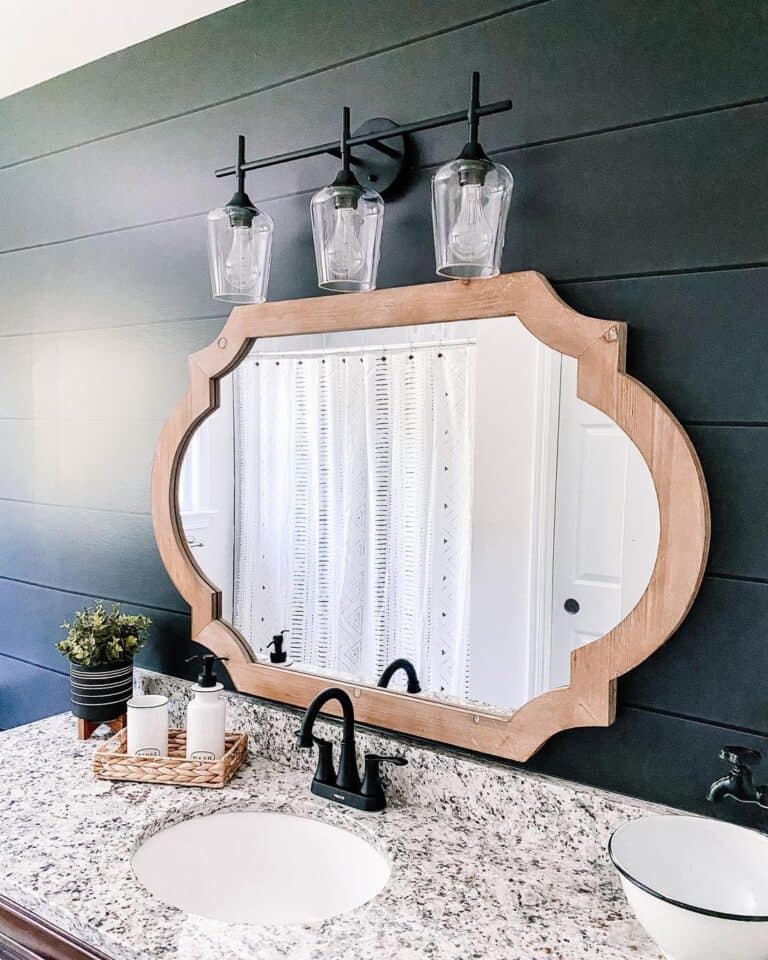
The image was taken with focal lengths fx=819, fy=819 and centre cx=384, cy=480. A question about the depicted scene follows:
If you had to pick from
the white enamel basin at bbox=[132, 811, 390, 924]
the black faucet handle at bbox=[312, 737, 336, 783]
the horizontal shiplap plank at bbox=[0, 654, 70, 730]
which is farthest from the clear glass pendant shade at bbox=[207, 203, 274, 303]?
the horizontal shiplap plank at bbox=[0, 654, 70, 730]

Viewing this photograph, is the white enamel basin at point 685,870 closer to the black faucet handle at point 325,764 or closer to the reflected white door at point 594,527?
the reflected white door at point 594,527

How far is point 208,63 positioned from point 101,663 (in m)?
1.32

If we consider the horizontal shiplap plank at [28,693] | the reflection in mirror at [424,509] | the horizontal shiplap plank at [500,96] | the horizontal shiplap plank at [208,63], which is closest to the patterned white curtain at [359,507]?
the reflection in mirror at [424,509]

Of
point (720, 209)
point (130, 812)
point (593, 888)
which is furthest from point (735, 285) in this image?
point (130, 812)

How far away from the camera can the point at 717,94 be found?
1197 millimetres

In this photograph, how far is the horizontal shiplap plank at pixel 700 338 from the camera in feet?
3.86

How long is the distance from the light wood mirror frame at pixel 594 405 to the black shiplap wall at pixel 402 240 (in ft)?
0.14

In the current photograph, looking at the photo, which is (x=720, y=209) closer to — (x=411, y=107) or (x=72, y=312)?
(x=411, y=107)

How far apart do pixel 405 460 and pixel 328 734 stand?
54 centimetres

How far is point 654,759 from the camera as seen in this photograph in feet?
4.15

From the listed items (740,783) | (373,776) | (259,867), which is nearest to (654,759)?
(740,783)

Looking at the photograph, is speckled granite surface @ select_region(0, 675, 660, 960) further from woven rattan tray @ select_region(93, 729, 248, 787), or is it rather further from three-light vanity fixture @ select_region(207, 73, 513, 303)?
three-light vanity fixture @ select_region(207, 73, 513, 303)

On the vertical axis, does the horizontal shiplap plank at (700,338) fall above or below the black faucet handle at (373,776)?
above

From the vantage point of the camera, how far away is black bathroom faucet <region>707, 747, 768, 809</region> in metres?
1.11
